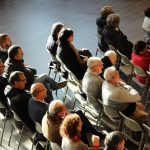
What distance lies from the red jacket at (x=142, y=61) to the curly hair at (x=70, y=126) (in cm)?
247

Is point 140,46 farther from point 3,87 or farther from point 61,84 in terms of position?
point 3,87

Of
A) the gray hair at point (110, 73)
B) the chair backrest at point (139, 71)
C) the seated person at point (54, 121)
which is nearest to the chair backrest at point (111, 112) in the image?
the gray hair at point (110, 73)

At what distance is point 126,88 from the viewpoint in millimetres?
5605

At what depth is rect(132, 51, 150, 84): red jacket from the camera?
6.59m

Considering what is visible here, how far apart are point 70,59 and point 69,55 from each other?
0.22 ft

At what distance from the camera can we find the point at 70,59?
6352 millimetres

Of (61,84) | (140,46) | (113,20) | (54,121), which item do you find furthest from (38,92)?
(113,20)

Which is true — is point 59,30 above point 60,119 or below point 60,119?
above

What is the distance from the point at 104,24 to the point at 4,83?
265 centimetres

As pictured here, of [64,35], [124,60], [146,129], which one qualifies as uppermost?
[64,35]

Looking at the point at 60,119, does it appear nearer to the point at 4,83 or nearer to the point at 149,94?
the point at 4,83

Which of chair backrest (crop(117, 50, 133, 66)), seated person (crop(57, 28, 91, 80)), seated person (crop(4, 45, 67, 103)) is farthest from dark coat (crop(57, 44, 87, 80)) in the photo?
chair backrest (crop(117, 50, 133, 66))

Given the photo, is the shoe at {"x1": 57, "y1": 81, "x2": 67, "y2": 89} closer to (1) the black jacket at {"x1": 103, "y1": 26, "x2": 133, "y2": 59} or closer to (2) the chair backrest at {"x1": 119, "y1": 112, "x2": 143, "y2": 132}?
(1) the black jacket at {"x1": 103, "y1": 26, "x2": 133, "y2": 59}

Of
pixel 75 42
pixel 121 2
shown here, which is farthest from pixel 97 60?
pixel 121 2
